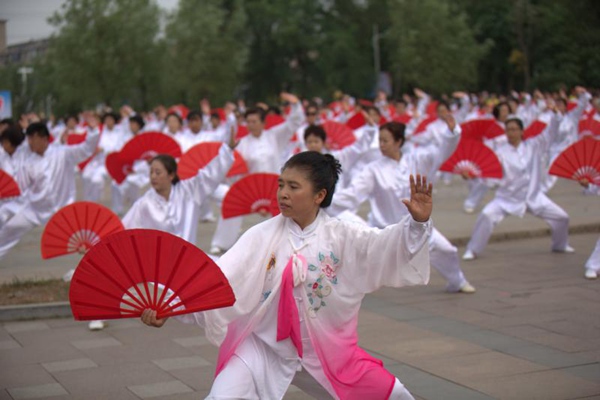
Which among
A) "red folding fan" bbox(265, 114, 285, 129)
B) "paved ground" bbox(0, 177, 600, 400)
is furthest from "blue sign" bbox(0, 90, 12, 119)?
"paved ground" bbox(0, 177, 600, 400)

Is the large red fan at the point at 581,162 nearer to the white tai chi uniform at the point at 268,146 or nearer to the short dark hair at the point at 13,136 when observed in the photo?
the white tai chi uniform at the point at 268,146

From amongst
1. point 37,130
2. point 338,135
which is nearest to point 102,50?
point 338,135

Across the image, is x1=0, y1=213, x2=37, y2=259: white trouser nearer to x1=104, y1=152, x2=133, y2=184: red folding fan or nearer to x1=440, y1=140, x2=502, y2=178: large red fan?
x1=104, y1=152, x2=133, y2=184: red folding fan

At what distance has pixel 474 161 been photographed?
9930mm

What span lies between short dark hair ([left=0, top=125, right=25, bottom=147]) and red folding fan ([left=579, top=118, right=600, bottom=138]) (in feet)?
30.7

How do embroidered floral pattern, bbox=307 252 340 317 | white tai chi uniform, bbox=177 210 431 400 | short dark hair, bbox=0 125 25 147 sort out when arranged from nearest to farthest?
white tai chi uniform, bbox=177 210 431 400
embroidered floral pattern, bbox=307 252 340 317
short dark hair, bbox=0 125 25 147

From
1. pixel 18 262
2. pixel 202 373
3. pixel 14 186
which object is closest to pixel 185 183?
pixel 202 373

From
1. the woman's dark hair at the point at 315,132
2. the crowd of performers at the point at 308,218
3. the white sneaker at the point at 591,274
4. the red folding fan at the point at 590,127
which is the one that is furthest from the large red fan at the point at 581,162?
the red folding fan at the point at 590,127

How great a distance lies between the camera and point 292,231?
4.43 meters

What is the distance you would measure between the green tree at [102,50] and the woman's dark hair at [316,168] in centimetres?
2516

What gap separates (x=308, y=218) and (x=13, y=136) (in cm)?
673

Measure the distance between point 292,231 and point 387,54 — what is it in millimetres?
53583

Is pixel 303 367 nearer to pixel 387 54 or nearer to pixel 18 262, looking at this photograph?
pixel 18 262

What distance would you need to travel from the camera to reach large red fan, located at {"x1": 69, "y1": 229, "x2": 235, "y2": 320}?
3.94m
